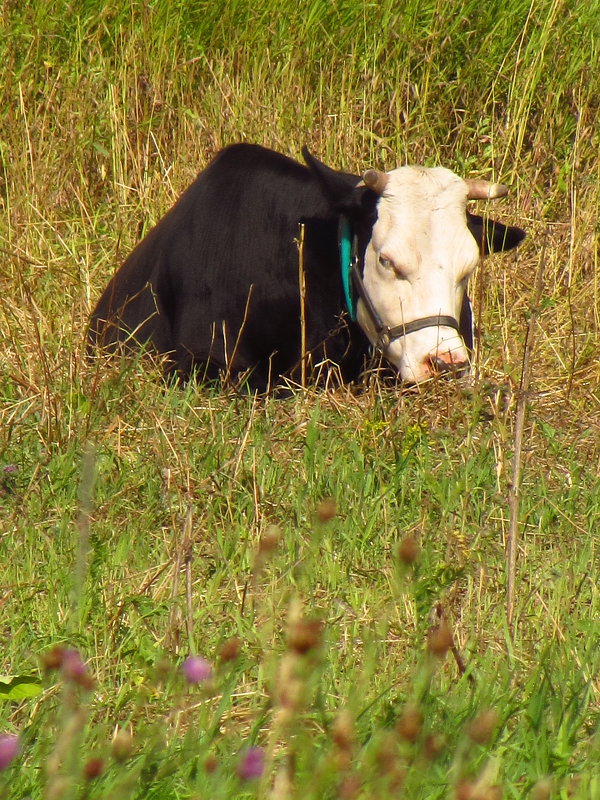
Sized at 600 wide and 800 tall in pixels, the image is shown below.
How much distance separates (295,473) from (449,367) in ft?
3.01

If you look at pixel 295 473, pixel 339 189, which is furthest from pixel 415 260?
pixel 295 473

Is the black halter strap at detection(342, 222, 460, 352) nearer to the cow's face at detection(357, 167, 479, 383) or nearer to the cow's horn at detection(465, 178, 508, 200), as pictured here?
the cow's face at detection(357, 167, 479, 383)

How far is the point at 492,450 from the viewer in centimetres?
358

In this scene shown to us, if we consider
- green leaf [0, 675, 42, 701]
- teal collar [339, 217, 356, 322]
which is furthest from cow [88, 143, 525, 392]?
green leaf [0, 675, 42, 701]

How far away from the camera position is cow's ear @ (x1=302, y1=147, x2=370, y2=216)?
4.60 m

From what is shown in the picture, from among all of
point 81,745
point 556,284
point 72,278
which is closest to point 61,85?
point 72,278

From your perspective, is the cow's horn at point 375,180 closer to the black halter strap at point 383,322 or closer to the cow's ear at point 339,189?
the cow's ear at point 339,189

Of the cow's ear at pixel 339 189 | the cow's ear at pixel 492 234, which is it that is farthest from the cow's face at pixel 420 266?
the cow's ear at pixel 492 234

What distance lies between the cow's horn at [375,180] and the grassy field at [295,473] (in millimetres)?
609

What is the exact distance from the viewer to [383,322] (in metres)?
4.45

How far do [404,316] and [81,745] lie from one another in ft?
8.52

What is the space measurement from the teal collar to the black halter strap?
0.02 meters

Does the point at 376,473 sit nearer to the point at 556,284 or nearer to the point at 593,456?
the point at 593,456

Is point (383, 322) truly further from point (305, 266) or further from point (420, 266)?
point (305, 266)
